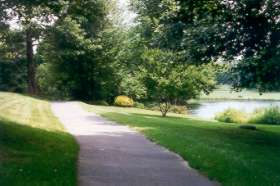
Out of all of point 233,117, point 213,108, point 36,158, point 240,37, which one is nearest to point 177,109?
point 233,117

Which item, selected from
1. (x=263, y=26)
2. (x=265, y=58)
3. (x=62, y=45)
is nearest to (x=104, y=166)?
(x=265, y=58)

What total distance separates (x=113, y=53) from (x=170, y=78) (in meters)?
16.5

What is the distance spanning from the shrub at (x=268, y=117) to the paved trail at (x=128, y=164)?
21436 millimetres

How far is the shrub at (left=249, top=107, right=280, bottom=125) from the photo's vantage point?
1474 inches

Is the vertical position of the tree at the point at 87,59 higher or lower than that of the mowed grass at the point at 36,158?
higher

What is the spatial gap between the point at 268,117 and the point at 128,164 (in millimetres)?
28079

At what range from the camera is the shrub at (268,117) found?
123ft

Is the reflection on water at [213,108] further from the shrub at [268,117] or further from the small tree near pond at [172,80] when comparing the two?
the small tree near pond at [172,80]

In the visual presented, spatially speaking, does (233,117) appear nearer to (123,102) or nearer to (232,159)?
(123,102)

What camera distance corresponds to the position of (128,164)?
11.9 metres

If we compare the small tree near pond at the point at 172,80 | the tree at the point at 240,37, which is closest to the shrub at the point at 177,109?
the small tree near pond at the point at 172,80

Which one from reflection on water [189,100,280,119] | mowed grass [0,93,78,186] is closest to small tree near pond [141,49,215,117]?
reflection on water [189,100,280,119]

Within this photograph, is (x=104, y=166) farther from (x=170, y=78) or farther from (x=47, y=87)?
(x=47, y=87)

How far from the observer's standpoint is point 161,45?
22.4 metres
